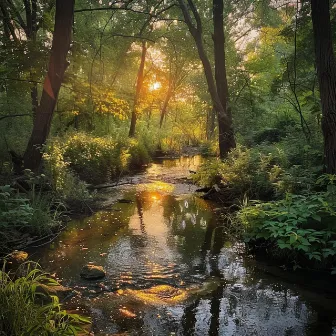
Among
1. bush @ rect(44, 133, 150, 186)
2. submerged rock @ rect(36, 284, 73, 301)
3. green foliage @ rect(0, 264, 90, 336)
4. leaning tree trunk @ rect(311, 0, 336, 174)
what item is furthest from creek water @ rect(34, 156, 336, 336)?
leaning tree trunk @ rect(311, 0, 336, 174)

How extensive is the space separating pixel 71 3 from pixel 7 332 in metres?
9.00

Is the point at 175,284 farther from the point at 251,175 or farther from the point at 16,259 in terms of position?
the point at 251,175

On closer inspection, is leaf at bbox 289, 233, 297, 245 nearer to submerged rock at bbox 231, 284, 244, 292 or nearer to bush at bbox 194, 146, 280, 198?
submerged rock at bbox 231, 284, 244, 292

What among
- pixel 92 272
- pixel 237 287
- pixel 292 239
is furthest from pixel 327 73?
pixel 92 272

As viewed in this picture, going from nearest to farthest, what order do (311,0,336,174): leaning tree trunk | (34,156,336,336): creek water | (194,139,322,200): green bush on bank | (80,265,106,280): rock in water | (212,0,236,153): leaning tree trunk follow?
(34,156,336,336): creek water
(80,265,106,280): rock in water
(311,0,336,174): leaning tree trunk
(194,139,322,200): green bush on bank
(212,0,236,153): leaning tree trunk

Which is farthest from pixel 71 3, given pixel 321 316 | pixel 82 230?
pixel 321 316

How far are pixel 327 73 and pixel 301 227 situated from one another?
133 inches

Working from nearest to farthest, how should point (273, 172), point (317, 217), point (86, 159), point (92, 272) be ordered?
point (92, 272) → point (317, 217) → point (273, 172) → point (86, 159)

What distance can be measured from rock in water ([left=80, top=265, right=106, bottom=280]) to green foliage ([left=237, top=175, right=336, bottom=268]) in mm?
2916

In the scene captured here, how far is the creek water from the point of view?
4496 millimetres

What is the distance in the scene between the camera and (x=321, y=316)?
472cm

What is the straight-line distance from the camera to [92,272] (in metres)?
5.79

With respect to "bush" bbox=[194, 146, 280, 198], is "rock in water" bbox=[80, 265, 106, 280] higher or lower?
lower

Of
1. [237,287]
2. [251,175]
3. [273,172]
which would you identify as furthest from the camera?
[251,175]
